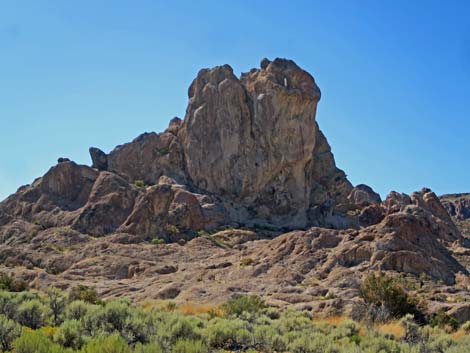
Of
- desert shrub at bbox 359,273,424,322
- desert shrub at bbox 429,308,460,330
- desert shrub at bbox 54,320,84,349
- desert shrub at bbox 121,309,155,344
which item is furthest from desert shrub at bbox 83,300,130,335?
desert shrub at bbox 429,308,460,330

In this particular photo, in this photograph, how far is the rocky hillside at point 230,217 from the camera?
118 feet

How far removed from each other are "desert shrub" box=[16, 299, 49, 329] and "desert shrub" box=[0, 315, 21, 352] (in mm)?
3168

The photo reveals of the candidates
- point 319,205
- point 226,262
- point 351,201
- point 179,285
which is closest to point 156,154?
point 319,205

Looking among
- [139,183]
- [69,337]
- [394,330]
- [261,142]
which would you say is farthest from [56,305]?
[261,142]

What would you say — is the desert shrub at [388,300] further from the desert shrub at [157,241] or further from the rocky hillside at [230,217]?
the desert shrub at [157,241]

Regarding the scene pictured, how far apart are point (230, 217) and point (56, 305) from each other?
5381 centimetres

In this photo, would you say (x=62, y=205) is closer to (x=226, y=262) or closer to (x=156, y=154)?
(x=156, y=154)

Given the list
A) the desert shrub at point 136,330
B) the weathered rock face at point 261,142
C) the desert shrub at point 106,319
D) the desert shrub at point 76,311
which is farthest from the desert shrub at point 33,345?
the weathered rock face at point 261,142

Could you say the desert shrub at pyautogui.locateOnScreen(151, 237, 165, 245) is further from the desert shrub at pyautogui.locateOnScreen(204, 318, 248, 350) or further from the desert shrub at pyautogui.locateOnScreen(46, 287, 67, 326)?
the desert shrub at pyautogui.locateOnScreen(204, 318, 248, 350)

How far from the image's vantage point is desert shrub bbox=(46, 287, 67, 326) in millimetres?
15978

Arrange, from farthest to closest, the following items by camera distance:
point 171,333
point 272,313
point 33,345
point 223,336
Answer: point 272,313
point 223,336
point 171,333
point 33,345

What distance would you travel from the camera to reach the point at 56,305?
16.9m

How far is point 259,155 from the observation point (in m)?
75.9

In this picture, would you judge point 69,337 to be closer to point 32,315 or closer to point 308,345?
point 32,315
